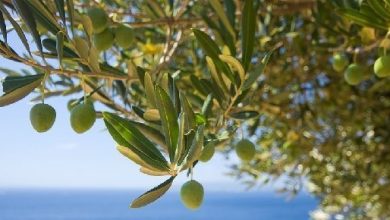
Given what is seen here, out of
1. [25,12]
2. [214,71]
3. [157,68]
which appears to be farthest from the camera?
[157,68]

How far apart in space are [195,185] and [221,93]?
0.36 meters

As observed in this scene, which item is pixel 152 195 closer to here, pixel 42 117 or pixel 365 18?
pixel 42 117

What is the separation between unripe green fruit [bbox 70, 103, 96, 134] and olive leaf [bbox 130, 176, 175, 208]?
15.8 inches

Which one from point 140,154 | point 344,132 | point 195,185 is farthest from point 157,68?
point 344,132

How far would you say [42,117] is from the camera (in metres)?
1.27

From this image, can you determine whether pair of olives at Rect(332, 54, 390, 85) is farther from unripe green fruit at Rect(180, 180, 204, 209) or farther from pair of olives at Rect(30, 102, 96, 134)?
pair of olives at Rect(30, 102, 96, 134)

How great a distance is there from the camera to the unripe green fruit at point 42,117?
127 centimetres

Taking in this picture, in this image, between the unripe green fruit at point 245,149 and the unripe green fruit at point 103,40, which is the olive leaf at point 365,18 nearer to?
the unripe green fruit at point 245,149

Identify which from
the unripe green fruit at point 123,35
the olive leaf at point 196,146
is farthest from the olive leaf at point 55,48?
the olive leaf at point 196,146

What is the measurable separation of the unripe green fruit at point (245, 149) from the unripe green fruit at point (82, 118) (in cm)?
48

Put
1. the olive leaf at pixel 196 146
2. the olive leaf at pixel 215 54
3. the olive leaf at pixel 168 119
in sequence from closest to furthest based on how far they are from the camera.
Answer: the olive leaf at pixel 196 146 → the olive leaf at pixel 168 119 → the olive leaf at pixel 215 54

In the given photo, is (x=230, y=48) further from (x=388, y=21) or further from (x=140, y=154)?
(x=140, y=154)

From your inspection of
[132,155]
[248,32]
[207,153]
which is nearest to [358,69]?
[248,32]

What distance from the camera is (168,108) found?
1056 millimetres
